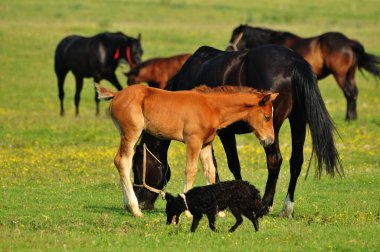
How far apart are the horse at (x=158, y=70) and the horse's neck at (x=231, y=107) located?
45.0 feet

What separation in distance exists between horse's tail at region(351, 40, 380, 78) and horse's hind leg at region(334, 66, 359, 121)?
0.33 m

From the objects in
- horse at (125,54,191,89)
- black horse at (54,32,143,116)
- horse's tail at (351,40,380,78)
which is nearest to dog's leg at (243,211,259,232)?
horse's tail at (351,40,380,78)

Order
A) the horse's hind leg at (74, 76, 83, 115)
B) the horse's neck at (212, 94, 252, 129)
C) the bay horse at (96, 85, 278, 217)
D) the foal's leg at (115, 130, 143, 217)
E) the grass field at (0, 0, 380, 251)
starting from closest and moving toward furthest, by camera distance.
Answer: the grass field at (0, 0, 380, 251) → the bay horse at (96, 85, 278, 217) → the horse's neck at (212, 94, 252, 129) → the foal's leg at (115, 130, 143, 217) → the horse's hind leg at (74, 76, 83, 115)

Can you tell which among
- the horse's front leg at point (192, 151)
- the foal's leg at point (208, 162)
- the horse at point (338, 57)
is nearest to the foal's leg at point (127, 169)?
the horse's front leg at point (192, 151)

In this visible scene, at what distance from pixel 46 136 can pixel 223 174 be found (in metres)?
5.85

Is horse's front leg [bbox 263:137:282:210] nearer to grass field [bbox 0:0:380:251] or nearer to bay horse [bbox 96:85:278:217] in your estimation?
grass field [bbox 0:0:380:251]

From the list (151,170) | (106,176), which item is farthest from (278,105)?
(106,176)

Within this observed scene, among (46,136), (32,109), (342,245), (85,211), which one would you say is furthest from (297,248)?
(32,109)

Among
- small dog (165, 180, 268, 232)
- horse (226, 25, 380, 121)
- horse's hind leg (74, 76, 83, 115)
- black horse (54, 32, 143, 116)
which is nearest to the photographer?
small dog (165, 180, 268, 232)

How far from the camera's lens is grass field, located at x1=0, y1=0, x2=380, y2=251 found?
30.8 feet

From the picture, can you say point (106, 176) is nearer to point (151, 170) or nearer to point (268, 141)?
point (151, 170)

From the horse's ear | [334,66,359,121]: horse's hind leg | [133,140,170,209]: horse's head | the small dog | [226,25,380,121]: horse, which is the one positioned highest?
the horse's ear

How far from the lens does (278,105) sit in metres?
11.8

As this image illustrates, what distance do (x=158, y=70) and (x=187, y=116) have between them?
1414 cm
